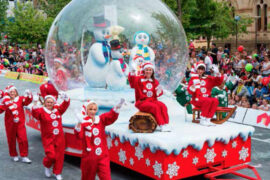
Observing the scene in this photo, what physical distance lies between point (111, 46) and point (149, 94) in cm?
167

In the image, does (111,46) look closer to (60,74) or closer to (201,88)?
(60,74)

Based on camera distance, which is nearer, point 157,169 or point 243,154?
point 157,169

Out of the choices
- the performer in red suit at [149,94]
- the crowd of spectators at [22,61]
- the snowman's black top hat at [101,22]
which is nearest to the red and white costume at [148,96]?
the performer in red suit at [149,94]

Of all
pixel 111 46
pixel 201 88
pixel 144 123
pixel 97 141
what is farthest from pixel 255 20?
pixel 97 141

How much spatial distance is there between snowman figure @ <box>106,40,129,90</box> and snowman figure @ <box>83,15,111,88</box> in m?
0.14

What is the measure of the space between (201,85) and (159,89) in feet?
2.94

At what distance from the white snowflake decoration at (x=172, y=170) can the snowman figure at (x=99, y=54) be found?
2770 mm

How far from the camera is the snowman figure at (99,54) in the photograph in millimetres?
7668

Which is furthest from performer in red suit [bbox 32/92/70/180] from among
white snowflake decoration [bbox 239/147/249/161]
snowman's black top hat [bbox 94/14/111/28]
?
white snowflake decoration [bbox 239/147/249/161]

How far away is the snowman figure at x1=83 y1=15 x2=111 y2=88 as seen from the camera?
7.67 m

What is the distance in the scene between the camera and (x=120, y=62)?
7.72 metres

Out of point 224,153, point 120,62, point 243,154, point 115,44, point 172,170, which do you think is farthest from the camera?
point 120,62

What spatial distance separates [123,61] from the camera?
7906 millimetres

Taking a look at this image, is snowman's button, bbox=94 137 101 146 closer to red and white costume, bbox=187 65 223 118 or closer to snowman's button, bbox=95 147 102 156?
snowman's button, bbox=95 147 102 156
